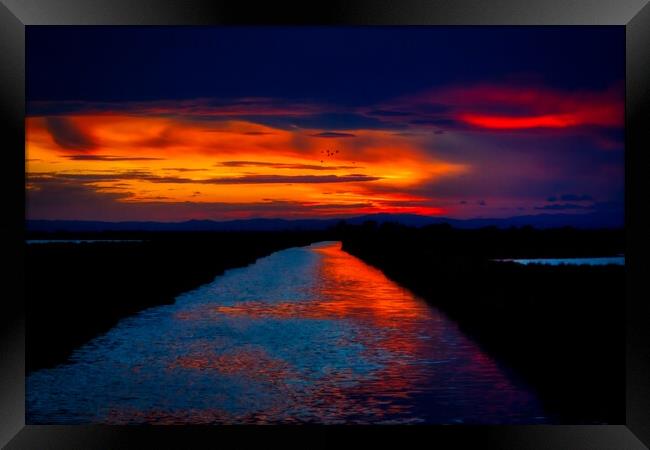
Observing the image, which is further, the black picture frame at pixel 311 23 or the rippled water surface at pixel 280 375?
the rippled water surface at pixel 280 375

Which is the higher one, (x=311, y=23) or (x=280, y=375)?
(x=311, y=23)

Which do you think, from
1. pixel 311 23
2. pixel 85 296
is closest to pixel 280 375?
pixel 311 23

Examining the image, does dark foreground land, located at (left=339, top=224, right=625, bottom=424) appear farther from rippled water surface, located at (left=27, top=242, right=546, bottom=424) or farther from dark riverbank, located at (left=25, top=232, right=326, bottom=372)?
dark riverbank, located at (left=25, top=232, right=326, bottom=372)

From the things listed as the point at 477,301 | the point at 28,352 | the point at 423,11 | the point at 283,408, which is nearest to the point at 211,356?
the point at 28,352

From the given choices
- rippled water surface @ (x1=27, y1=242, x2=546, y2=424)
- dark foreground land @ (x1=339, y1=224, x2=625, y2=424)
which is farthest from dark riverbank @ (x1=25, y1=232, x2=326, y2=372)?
dark foreground land @ (x1=339, y1=224, x2=625, y2=424)

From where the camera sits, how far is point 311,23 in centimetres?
1006

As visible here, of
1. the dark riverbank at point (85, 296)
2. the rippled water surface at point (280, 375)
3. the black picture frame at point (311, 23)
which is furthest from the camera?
the dark riverbank at point (85, 296)

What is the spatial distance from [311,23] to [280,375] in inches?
229

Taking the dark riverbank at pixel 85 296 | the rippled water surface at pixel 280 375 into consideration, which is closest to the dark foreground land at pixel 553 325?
the rippled water surface at pixel 280 375

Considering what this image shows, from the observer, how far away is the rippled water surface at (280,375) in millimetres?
11141

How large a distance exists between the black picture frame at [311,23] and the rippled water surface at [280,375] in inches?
34.8

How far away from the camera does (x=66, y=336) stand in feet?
59.5

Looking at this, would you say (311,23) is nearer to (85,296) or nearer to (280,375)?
(280,375)

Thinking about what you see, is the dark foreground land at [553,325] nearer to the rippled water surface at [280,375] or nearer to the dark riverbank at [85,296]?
the rippled water surface at [280,375]
